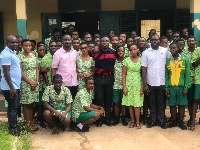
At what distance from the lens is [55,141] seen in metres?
4.45

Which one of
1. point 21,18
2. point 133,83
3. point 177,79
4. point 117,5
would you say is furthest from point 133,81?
point 117,5

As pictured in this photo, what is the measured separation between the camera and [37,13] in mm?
8211

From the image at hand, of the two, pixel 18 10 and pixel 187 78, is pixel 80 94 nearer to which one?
pixel 187 78

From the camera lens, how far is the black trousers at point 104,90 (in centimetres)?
497

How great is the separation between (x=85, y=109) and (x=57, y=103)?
0.49m

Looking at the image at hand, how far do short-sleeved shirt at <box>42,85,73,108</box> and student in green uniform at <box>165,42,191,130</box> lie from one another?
1749 millimetres

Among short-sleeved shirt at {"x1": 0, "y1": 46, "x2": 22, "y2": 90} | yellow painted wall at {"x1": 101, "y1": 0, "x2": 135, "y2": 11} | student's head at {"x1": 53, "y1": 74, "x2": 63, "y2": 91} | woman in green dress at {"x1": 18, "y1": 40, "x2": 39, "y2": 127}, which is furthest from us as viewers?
yellow painted wall at {"x1": 101, "y1": 0, "x2": 135, "y2": 11}

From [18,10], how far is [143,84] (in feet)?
11.2

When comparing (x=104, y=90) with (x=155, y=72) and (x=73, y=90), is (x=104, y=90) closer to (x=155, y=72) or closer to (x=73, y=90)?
(x=73, y=90)

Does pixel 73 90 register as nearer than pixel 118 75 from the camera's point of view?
Yes

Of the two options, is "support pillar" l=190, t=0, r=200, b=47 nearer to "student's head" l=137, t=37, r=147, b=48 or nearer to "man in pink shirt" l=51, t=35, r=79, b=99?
"student's head" l=137, t=37, r=147, b=48

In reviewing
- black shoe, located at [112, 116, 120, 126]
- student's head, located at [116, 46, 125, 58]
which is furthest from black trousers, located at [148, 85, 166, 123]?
student's head, located at [116, 46, 125, 58]

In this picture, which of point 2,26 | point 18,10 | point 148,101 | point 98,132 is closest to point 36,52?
point 18,10

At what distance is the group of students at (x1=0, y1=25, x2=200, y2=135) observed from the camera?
15.5 feet
